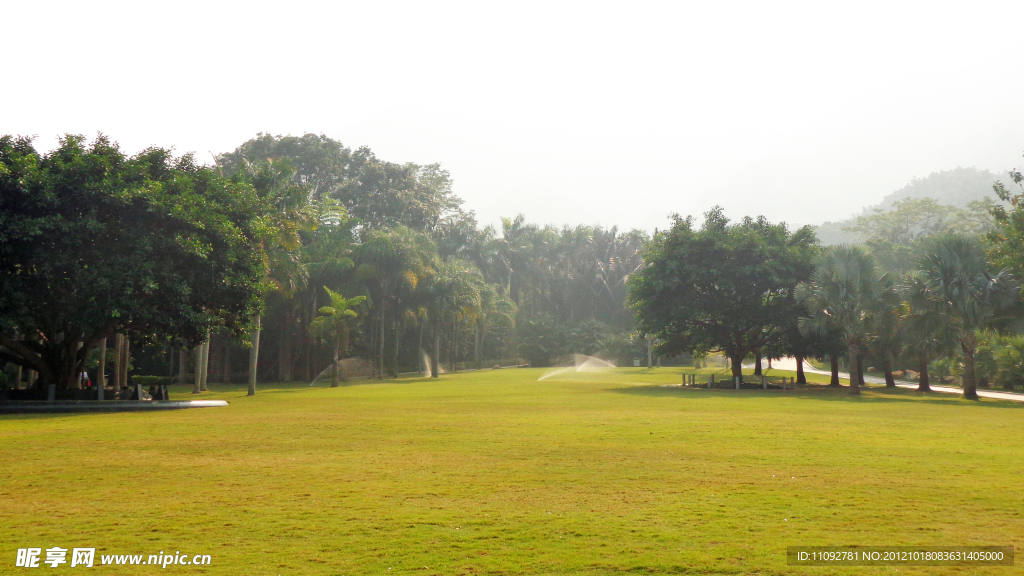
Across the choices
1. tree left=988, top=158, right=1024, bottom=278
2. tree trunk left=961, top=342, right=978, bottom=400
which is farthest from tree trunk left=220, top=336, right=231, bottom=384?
tree left=988, top=158, right=1024, bottom=278

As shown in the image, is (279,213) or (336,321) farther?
(336,321)

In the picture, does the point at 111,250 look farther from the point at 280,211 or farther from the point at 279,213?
the point at 280,211

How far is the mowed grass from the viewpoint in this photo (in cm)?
646

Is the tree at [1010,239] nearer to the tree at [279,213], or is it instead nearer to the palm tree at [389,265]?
the tree at [279,213]

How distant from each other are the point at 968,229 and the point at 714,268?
7559cm

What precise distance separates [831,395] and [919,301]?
555cm

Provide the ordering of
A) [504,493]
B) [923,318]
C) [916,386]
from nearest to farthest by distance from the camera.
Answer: [504,493] → [923,318] → [916,386]

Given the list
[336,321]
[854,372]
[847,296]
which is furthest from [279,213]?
[854,372]

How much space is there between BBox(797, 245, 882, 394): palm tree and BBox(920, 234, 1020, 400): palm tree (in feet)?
8.49

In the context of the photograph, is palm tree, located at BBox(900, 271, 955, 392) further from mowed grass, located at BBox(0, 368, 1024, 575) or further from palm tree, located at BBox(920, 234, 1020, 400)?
mowed grass, located at BBox(0, 368, 1024, 575)

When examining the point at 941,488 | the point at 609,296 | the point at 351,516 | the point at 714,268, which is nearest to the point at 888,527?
the point at 941,488

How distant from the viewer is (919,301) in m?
30.5

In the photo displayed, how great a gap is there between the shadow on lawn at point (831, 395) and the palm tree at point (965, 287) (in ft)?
6.74

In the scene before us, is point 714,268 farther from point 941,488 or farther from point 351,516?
point 351,516
